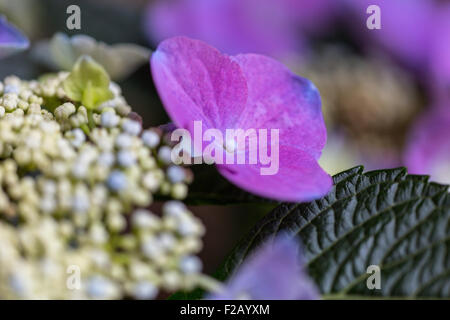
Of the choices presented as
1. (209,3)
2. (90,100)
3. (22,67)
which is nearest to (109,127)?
(90,100)

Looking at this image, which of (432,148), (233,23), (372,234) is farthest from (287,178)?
(233,23)

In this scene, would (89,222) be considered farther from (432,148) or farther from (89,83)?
(432,148)

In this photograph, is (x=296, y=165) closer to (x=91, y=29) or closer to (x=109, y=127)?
(x=109, y=127)

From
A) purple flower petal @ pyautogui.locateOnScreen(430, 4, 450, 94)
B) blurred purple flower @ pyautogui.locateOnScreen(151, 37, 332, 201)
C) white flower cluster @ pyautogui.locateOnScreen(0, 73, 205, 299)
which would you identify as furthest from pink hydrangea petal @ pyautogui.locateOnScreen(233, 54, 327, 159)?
purple flower petal @ pyautogui.locateOnScreen(430, 4, 450, 94)

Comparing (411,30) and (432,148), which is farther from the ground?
(411,30)

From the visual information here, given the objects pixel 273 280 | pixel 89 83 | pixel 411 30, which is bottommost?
pixel 273 280

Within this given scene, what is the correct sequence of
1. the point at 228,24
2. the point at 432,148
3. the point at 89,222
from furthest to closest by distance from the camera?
1. the point at 228,24
2. the point at 432,148
3. the point at 89,222
